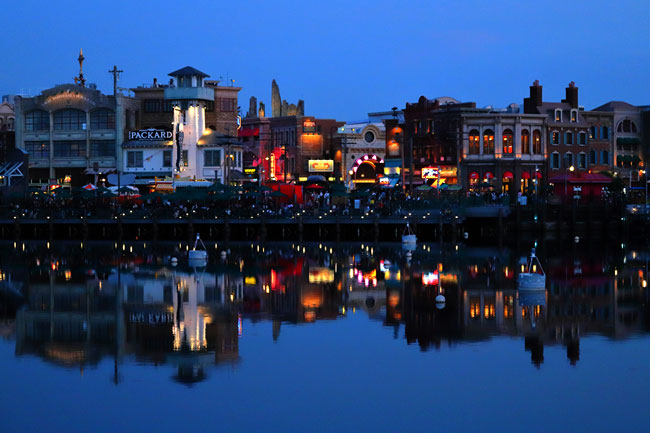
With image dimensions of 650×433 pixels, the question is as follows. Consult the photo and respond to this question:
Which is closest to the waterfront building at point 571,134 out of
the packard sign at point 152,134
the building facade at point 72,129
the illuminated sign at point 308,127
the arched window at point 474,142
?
the arched window at point 474,142

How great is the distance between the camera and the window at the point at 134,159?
113250 mm

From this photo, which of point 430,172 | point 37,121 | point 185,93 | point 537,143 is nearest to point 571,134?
point 537,143

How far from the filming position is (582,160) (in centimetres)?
12281

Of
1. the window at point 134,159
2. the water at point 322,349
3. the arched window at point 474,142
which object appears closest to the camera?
the water at point 322,349

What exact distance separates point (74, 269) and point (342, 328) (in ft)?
88.6

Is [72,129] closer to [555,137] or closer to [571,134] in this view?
[555,137]

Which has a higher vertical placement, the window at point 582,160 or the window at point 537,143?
the window at point 537,143

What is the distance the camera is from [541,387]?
98.9ft

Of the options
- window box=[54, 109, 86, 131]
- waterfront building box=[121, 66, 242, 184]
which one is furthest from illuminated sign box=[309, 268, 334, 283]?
window box=[54, 109, 86, 131]

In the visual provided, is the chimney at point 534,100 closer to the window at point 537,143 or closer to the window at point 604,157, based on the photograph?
the window at point 537,143

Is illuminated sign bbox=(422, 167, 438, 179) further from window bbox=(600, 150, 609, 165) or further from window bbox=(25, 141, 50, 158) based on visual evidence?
window bbox=(25, 141, 50, 158)

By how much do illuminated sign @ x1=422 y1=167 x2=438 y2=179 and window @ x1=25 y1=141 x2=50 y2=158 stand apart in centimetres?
4192

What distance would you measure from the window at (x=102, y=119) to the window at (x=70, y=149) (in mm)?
2480

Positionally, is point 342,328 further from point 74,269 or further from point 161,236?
point 161,236
